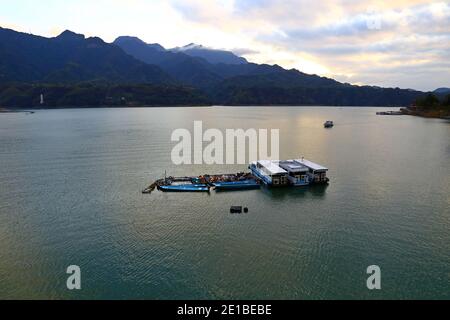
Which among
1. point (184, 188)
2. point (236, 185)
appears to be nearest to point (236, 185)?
point (236, 185)

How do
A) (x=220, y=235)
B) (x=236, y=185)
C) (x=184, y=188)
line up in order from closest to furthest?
(x=220, y=235), (x=184, y=188), (x=236, y=185)

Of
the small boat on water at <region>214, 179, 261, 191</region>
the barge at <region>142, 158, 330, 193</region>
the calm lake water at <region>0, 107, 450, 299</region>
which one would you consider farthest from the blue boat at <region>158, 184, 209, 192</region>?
the small boat on water at <region>214, 179, 261, 191</region>

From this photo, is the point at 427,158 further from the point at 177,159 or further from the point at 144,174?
the point at 144,174

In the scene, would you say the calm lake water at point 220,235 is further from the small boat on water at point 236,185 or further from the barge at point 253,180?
the barge at point 253,180

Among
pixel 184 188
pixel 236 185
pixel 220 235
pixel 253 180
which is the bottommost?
pixel 220 235

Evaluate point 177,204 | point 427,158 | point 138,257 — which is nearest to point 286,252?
point 138,257

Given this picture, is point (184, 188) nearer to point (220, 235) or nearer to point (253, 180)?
point (253, 180)

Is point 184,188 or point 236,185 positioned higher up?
point 236,185
